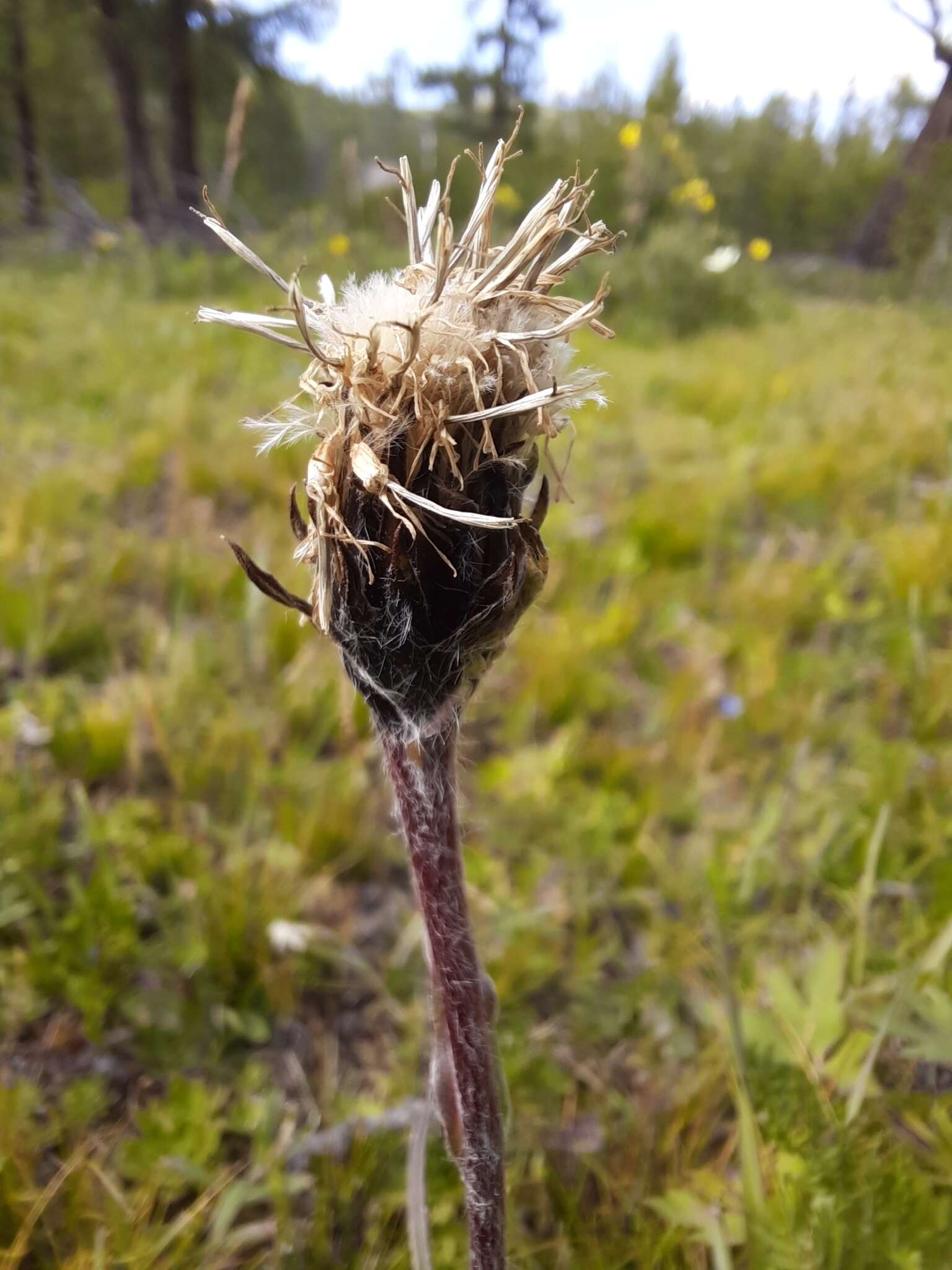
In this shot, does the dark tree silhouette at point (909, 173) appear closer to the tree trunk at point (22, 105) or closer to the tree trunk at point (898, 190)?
the tree trunk at point (898, 190)

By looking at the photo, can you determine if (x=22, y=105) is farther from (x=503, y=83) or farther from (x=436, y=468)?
(x=436, y=468)

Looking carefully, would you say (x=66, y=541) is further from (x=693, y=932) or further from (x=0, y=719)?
(x=693, y=932)

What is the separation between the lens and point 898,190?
5.28 m

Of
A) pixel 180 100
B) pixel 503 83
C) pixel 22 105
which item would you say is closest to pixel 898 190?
pixel 180 100

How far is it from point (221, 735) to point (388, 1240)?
846 mm

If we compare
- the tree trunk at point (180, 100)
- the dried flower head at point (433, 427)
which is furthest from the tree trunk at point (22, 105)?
the dried flower head at point (433, 427)

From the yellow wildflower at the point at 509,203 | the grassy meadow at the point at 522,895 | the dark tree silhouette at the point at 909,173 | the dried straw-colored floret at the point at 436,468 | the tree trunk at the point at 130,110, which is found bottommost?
the grassy meadow at the point at 522,895

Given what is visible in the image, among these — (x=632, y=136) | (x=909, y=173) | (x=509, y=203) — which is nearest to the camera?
(x=909, y=173)

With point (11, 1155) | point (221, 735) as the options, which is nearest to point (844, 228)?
point (221, 735)

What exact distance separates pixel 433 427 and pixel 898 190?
6.66 meters

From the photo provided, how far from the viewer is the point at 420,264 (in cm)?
44

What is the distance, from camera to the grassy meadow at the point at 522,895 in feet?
2.52

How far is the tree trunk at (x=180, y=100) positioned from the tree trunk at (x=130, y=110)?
0.29m

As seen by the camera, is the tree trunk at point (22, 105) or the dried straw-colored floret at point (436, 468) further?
the tree trunk at point (22, 105)
